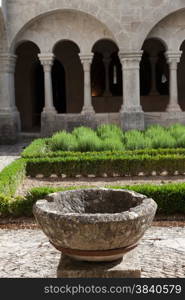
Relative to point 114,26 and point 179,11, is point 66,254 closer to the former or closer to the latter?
point 114,26

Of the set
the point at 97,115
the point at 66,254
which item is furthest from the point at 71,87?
the point at 66,254

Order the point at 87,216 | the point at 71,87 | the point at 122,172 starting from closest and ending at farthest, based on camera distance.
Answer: the point at 87,216
the point at 122,172
the point at 71,87

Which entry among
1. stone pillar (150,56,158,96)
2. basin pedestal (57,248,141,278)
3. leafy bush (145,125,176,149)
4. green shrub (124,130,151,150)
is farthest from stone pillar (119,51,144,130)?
basin pedestal (57,248,141,278)

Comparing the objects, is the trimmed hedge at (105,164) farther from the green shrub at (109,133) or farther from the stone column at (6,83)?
the stone column at (6,83)

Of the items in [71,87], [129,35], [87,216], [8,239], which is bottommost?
[8,239]

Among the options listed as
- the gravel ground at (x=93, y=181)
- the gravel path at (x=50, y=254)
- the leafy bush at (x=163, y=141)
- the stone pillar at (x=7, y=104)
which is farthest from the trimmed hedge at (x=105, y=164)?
the stone pillar at (x=7, y=104)

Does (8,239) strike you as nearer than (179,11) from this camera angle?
Yes

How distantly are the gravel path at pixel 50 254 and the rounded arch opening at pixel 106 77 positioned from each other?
42.8ft

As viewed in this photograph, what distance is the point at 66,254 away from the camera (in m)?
3.64

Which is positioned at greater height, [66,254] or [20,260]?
[66,254]

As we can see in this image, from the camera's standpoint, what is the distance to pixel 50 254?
4.79 metres

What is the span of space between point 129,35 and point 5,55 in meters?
4.34

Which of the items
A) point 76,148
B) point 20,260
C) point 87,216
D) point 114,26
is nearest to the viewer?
point 87,216

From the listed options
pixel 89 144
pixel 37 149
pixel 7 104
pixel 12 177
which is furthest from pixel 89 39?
pixel 12 177
